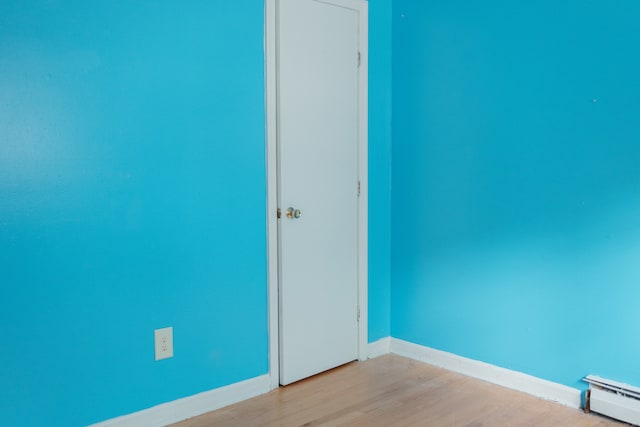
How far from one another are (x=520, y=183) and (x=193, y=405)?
1878 mm

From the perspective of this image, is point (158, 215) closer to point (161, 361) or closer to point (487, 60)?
point (161, 361)

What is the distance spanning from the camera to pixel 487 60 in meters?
2.92

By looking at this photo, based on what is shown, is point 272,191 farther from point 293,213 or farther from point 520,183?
point 520,183

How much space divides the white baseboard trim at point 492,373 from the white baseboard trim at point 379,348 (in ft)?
0.09

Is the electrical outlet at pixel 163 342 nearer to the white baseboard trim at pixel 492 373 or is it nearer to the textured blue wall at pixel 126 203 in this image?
the textured blue wall at pixel 126 203

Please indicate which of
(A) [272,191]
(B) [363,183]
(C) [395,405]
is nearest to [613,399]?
(C) [395,405]

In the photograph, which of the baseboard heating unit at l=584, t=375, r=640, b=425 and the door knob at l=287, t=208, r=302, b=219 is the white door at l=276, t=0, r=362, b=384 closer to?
the door knob at l=287, t=208, r=302, b=219

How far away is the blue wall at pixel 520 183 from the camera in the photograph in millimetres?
2475

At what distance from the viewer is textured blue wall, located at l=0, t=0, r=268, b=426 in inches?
81.3

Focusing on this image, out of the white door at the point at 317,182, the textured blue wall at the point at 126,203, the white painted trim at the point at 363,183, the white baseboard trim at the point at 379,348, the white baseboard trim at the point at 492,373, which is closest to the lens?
the textured blue wall at the point at 126,203

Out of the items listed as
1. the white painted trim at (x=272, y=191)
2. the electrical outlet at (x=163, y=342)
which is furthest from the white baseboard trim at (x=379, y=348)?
the electrical outlet at (x=163, y=342)

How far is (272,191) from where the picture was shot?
9.21 feet

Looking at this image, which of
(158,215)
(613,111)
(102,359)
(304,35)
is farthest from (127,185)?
(613,111)

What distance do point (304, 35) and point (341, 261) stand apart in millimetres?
1223
